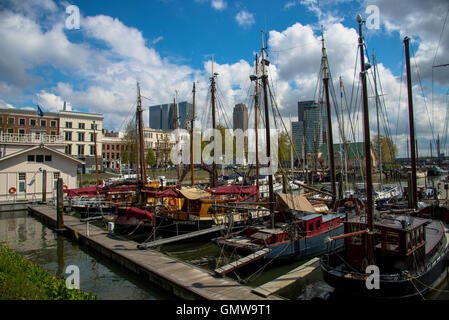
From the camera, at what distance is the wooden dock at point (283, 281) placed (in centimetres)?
1085

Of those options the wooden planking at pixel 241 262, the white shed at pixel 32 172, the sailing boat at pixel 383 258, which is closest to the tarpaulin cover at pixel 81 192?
the white shed at pixel 32 172

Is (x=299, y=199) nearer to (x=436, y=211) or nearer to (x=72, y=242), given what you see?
(x=436, y=211)

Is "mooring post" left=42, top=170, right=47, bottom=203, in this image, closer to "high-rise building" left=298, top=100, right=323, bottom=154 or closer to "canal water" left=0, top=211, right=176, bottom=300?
"canal water" left=0, top=211, right=176, bottom=300

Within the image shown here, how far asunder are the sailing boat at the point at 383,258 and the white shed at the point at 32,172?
4019cm

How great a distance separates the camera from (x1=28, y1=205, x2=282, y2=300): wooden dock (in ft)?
35.9

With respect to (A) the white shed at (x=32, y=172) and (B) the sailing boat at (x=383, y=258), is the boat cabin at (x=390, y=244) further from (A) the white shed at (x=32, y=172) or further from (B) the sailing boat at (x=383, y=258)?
(A) the white shed at (x=32, y=172)

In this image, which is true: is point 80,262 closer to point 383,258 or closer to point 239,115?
point 383,258

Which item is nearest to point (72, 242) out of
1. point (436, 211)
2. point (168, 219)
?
point (168, 219)

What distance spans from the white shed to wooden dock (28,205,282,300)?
77.3 ft

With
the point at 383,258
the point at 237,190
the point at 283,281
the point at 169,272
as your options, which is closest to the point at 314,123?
the point at 237,190

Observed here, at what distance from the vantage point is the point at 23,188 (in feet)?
128
